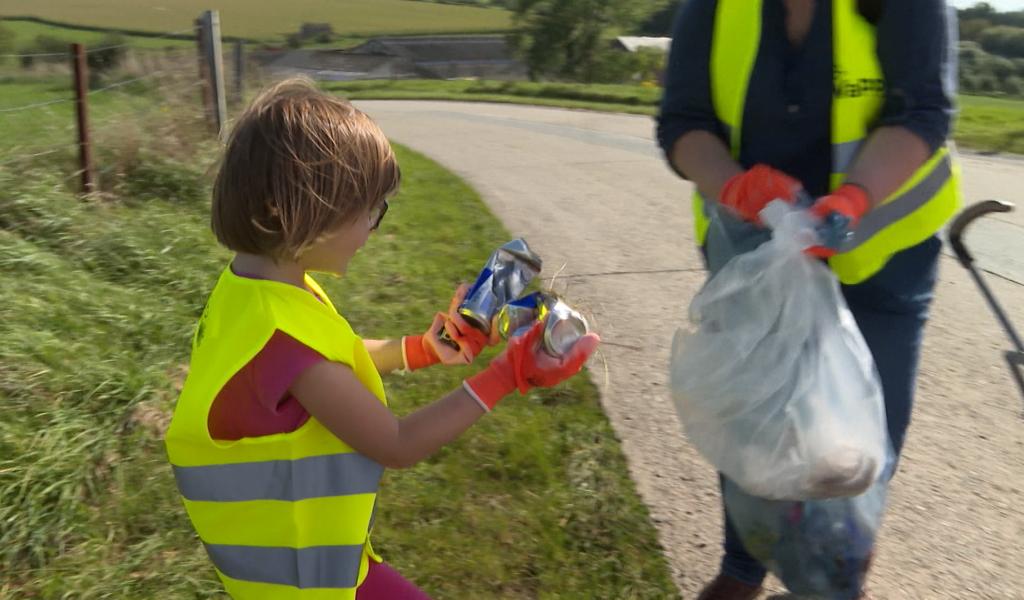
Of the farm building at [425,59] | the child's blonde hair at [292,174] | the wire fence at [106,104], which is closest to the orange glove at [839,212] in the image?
the child's blonde hair at [292,174]

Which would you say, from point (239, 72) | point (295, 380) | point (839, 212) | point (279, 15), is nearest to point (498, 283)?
point (295, 380)

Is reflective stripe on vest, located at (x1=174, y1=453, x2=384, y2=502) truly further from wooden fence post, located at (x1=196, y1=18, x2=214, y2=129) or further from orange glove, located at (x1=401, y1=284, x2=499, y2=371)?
wooden fence post, located at (x1=196, y1=18, x2=214, y2=129)

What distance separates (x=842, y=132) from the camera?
1.94 meters

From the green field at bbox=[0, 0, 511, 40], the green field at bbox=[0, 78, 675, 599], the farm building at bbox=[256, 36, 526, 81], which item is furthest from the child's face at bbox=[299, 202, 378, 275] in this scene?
the farm building at bbox=[256, 36, 526, 81]

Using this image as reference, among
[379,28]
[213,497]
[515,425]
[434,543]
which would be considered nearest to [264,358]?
[213,497]

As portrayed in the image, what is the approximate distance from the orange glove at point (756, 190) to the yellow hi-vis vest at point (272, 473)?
0.81 m

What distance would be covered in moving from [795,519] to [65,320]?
10.0ft

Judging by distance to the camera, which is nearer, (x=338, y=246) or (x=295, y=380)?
(x=295, y=380)

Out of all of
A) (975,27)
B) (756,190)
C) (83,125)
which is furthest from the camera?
(975,27)

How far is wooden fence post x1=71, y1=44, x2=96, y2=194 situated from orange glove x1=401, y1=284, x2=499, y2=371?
459 cm

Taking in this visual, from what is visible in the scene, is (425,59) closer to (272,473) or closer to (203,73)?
(203,73)

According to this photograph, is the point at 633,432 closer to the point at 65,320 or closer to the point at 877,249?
the point at 877,249

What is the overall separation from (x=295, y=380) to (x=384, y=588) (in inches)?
23.8

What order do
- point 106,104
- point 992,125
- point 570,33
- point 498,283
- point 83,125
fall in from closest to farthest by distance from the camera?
point 498,283 → point 83,125 → point 106,104 → point 992,125 → point 570,33
